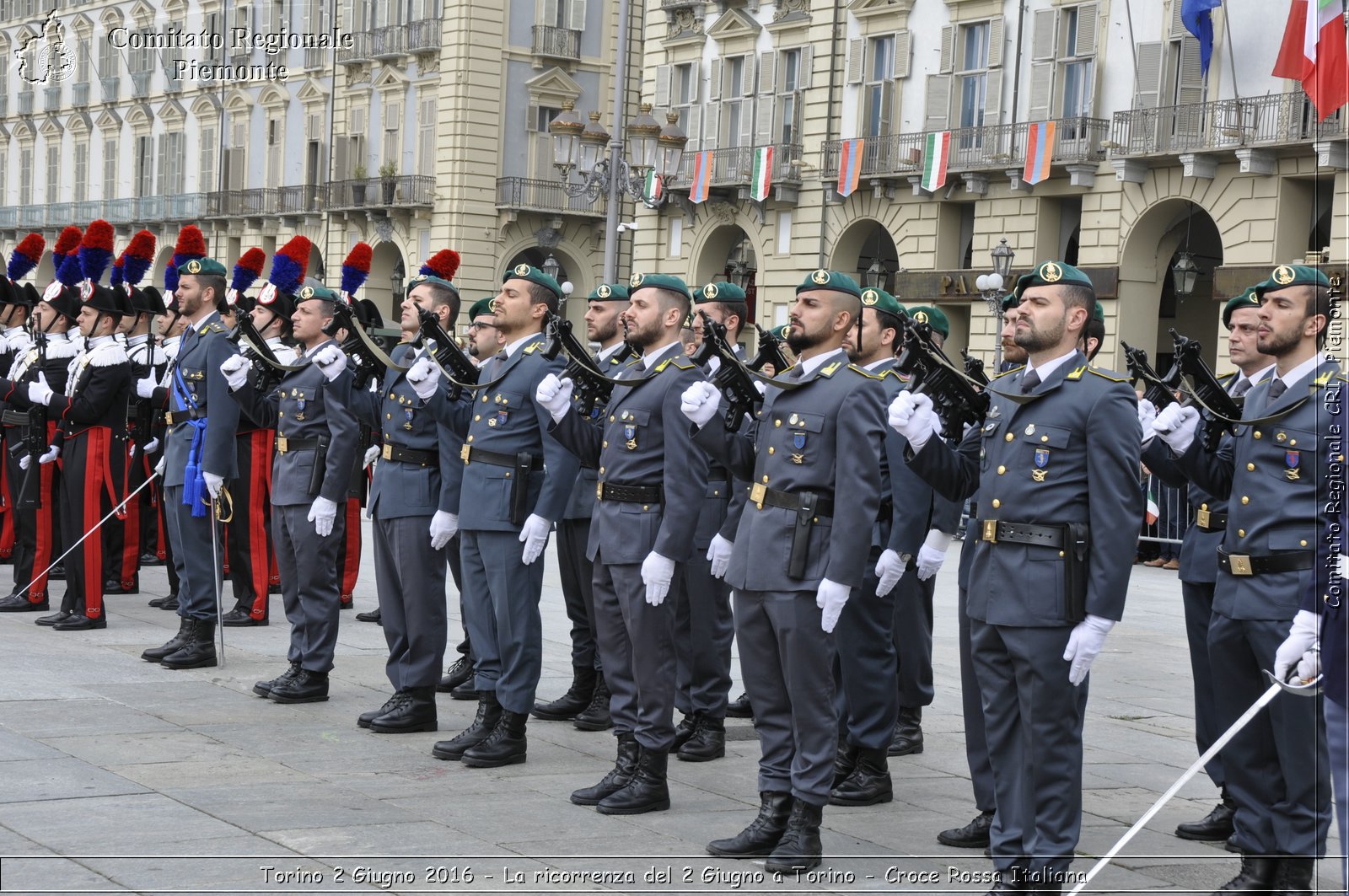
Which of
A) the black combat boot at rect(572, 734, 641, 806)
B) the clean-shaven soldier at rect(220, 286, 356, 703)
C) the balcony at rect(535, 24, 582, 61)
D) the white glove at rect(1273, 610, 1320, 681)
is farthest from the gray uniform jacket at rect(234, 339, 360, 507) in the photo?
the balcony at rect(535, 24, 582, 61)

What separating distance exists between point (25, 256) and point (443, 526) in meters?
7.89

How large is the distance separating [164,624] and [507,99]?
2918 cm

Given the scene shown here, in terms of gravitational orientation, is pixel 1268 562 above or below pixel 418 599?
above

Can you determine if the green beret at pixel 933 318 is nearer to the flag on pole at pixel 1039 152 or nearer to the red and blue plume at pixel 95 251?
the red and blue plume at pixel 95 251

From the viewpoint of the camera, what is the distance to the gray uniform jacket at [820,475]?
587 cm

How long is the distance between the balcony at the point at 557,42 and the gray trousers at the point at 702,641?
1266 inches

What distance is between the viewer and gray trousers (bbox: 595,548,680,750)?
6.61 meters

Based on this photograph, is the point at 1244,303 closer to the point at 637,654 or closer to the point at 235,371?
the point at 637,654

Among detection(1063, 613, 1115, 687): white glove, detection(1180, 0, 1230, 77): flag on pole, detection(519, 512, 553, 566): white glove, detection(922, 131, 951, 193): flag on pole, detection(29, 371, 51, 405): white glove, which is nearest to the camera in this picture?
detection(1063, 613, 1115, 687): white glove

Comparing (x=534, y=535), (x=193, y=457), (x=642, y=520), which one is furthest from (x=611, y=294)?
(x=193, y=457)

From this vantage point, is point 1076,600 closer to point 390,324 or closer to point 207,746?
point 207,746

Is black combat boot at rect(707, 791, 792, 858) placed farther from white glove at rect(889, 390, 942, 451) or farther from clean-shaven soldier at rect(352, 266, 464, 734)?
clean-shaven soldier at rect(352, 266, 464, 734)

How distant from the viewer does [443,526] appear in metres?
7.62

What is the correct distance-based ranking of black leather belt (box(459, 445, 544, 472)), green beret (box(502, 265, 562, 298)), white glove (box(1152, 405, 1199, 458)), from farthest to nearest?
1. green beret (box(502, 265, 562, 298))
2. black leather belt (box(459, 445, 544, 472))
3. white glove (box(1152, 405, 1199, 458))
